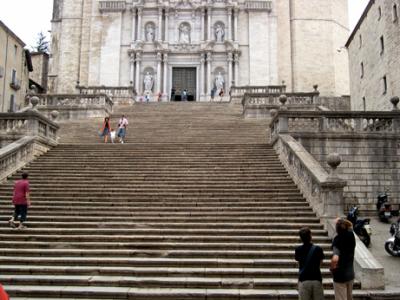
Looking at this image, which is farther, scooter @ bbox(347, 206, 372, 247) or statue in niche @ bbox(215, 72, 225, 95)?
statue in niche @ bbox(215, 72, 225, 95)

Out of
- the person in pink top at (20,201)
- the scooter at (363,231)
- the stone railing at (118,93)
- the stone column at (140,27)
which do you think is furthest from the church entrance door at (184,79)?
the person in pink top at (20,201)

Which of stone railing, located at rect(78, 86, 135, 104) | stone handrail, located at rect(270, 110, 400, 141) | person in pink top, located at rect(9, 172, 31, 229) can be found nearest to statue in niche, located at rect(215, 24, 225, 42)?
stone railing, located at rect(78, 86, 135, 104)

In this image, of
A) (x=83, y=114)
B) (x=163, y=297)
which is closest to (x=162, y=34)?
(x=83, y=114)

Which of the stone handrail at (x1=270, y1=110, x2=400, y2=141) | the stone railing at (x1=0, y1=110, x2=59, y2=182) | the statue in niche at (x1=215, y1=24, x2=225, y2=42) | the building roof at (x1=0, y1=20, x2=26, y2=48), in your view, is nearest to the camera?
the stone railing at (x1=0, y1=110, x2=59, y2=182)

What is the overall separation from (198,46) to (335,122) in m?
23.9

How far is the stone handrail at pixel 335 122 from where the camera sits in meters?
15.4

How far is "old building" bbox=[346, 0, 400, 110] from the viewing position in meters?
22.8

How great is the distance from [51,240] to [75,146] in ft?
24.7

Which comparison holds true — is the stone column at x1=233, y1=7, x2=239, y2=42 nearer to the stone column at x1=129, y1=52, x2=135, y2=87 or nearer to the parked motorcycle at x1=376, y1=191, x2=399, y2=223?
the stone column at x1=129, y1=52, x2=135, y2=87

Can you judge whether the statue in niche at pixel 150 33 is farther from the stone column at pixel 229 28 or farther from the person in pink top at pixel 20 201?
the person in pink top at pixel 20 201

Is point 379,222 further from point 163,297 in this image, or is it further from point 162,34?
point 162,34

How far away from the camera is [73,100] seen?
26.2 metres

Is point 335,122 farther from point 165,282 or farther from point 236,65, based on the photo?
point 236,65

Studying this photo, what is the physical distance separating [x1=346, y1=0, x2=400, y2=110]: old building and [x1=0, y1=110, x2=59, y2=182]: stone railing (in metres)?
16.7
